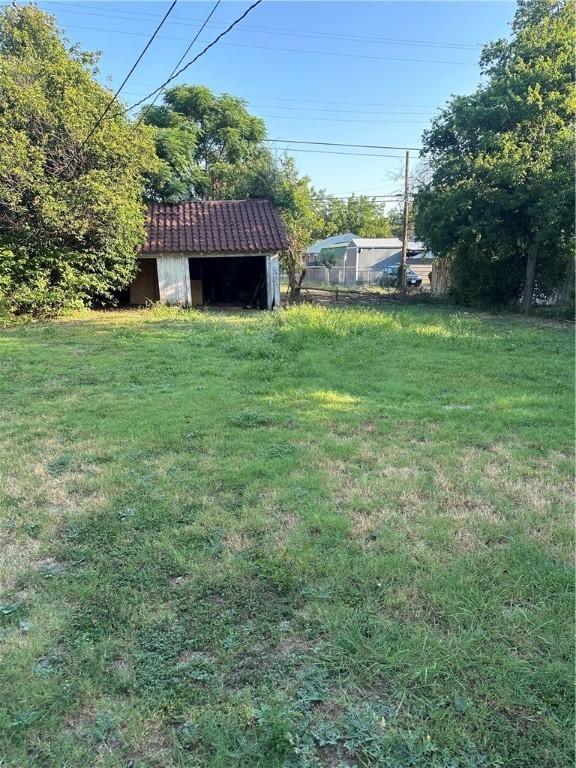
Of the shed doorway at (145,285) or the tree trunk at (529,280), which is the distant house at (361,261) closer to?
the tree trunk at (529,280)

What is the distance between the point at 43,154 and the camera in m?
10.8

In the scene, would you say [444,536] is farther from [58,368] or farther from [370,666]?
[58,368]

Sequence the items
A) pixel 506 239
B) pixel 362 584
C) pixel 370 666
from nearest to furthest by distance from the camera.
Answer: pixel 370 666, pixel 362 584, pixel 506 239

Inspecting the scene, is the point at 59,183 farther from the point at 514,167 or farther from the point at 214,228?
the point at 514,167

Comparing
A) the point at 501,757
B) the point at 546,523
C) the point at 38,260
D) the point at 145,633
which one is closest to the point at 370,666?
the point at 501,757

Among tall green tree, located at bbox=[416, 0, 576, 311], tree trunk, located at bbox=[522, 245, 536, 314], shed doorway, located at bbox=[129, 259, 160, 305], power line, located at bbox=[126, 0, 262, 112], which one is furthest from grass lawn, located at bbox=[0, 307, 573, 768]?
shed doorway, located at bbox=[129, 259, 160, 305]

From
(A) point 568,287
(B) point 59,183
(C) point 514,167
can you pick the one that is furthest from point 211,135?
(A) point 568,287

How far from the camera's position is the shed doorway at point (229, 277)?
17.3 m

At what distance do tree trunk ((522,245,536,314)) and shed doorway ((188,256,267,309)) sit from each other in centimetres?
863

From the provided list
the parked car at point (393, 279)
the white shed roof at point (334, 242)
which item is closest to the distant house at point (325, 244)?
the white shed roof at point (334, 242)

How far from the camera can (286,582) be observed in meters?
2.25

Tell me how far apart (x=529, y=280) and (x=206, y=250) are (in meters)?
9.55

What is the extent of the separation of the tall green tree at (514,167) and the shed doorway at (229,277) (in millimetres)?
6254

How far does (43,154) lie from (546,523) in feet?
40.7
